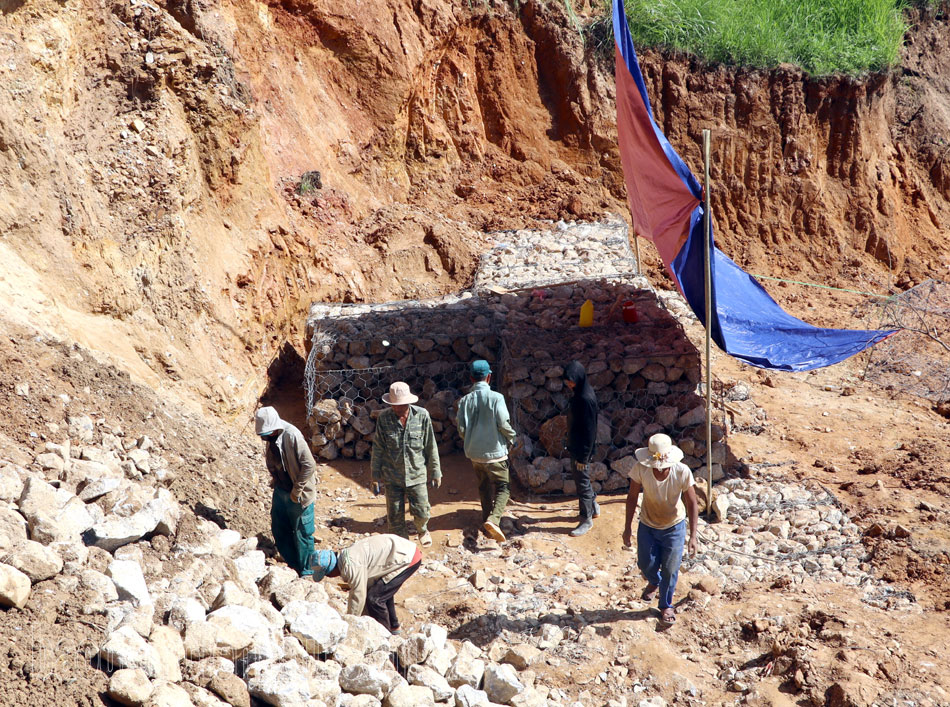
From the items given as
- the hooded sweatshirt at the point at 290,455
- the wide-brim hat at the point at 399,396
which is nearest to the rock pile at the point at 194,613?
the hooded sweatshirt at the point at 290,455

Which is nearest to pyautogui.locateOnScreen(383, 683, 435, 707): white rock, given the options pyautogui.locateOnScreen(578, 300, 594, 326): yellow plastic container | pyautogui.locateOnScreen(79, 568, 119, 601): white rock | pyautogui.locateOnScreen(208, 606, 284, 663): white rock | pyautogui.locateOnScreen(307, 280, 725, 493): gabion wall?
pyautogui.locateOnScreen(208, 606, 284, 663): white rock

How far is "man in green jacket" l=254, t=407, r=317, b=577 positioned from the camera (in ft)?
16.3

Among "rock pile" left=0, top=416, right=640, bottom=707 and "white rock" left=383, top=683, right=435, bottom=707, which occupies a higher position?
"rock pile" left=0, top=416, right=640, bottom=707

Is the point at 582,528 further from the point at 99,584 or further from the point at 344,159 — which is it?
the point at 344,159

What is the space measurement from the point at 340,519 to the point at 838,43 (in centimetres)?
1197

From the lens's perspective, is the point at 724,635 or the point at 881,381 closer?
the point at 724,635

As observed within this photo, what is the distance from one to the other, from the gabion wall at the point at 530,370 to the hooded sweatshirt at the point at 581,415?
2.32ft

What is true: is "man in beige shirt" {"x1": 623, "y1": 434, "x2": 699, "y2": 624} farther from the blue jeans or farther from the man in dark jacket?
the man in dark jacket

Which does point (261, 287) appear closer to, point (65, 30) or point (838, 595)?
point (65, 30)

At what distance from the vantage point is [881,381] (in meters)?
9.61

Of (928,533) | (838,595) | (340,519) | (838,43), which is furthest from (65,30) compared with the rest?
(838,43)

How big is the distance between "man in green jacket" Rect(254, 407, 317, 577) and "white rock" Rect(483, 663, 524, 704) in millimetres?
1492

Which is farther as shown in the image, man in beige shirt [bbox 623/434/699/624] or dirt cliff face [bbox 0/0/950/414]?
dirt cliff face [bbox 0/0/950/414]

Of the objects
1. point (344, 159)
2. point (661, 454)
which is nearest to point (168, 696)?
point (661, 454)
